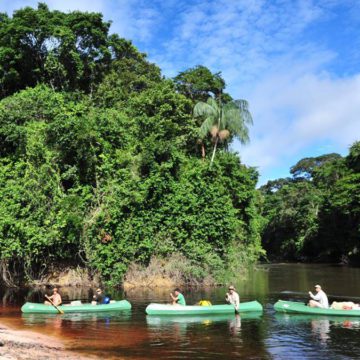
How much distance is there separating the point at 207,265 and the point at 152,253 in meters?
3.23

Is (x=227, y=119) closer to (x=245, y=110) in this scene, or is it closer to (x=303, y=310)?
(x=245, y=110)

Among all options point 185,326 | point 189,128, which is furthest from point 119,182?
point 185,326

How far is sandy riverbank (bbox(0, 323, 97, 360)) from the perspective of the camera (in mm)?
10898

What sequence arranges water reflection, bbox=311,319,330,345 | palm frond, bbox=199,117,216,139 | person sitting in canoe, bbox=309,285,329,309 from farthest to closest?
palm frond, bbox=199,117,216,139 < person sitting in canoe, bbox=309,285,329,309 < water reflection, bbox=311,319,330,345

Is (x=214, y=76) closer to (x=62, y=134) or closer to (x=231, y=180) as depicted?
(x=231, y=180)

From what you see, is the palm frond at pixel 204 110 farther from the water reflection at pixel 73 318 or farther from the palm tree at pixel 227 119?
the water reflection at pixel 73 318

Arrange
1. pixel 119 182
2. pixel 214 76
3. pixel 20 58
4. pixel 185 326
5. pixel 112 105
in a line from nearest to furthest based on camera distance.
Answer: pixel 185 326
pixel 119 182
pixel 20 58
pixel 112 105
pixel 214 76

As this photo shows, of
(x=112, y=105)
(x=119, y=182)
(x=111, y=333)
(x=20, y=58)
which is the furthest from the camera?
(x=112, y=105)

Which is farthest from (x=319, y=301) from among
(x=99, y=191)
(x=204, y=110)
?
(x=204, y=110)

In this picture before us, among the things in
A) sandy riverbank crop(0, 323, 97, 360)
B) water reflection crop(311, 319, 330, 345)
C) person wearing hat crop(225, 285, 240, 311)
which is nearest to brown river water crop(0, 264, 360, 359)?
water reflection crop(311, 319, 330, 345)

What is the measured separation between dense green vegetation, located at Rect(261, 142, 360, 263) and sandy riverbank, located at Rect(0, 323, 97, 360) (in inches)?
1374

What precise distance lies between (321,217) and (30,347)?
49.4 m

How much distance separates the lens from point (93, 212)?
26828 mm

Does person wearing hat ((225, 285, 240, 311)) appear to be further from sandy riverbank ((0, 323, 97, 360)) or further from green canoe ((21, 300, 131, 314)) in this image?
sandy riverbank ((0, 323, 97, 360))
